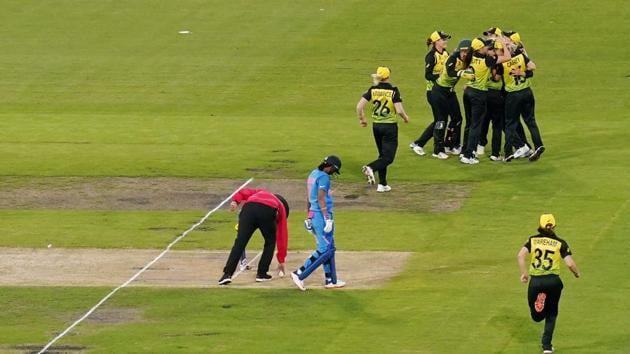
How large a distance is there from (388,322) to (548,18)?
28.9m

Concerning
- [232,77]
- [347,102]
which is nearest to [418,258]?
[347,102]

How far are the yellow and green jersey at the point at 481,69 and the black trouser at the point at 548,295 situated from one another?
12.4m

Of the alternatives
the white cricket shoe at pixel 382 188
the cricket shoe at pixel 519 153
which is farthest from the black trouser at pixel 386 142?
the cricket shoe at pixel 519 153

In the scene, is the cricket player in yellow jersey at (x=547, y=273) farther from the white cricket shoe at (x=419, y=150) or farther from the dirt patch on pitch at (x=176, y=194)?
the white cricket shoe at (x=419, y=150)

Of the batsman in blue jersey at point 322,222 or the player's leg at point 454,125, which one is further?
the player's leg at point 454,125

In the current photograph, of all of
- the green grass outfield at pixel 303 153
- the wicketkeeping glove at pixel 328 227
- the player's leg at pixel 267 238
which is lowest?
the green grass outfield at pixel 303 153

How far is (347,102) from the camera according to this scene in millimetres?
42750

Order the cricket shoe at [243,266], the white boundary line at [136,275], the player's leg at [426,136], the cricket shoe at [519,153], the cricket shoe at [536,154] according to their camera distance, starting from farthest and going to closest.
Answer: the player's leg at [426,136], the cricket shoe at [519,153], the cricket shoe at [536,154], the cricket shoe at [243,266], the white boundary line at [136,275]

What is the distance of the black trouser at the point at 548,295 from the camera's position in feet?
70.9

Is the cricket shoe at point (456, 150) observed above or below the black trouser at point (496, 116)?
below

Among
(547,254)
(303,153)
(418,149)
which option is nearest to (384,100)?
(418,149)

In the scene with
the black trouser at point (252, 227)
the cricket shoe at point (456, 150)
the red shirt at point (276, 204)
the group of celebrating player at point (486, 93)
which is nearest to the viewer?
the black trouser at point (252, 227)

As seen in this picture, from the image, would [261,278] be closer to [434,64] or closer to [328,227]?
[328,227]

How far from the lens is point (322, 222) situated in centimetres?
2481
